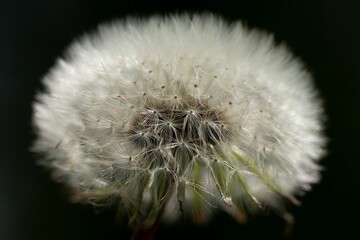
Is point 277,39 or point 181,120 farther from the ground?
point 277,39

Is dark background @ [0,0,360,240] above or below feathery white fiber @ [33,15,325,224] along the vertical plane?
above

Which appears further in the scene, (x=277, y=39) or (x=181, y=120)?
(x=277, y=39)

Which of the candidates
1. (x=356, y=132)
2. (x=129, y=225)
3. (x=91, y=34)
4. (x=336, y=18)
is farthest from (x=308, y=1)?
(x=129, y=225)

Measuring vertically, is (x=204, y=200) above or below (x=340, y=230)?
below

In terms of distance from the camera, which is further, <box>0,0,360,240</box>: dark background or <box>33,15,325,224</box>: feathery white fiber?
<box>0,0,360,240</box>: dark background

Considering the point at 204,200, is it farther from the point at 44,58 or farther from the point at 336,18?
the point at 44,58
